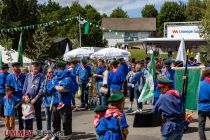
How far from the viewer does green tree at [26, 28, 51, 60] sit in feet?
155

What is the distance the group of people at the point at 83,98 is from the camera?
6957mm

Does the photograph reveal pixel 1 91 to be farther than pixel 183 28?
No

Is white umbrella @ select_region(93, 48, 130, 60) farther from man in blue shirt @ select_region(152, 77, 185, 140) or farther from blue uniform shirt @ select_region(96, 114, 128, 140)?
blue uniform shirt @ select_region(96, 114, 128, 140)

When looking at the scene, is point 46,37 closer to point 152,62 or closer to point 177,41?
point 177,41

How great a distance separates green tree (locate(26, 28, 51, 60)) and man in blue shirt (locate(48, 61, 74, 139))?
119ft

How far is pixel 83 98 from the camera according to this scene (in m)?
17.7

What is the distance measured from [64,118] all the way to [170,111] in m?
3.47

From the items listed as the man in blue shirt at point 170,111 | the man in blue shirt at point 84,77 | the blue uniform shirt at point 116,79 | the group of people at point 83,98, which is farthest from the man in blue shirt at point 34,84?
the man in blue shirt at point 84,77

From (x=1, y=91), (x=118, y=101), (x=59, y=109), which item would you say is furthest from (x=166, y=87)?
(x=1, y=91)

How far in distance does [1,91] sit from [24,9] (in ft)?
120

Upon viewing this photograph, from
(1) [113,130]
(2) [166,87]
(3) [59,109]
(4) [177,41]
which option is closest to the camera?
(1) [113,130]

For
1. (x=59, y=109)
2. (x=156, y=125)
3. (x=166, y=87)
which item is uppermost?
(x=166, y=87)

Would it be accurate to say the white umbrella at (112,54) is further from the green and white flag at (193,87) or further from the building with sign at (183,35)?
the building with sign at (183,35)

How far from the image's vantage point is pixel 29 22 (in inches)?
1965
